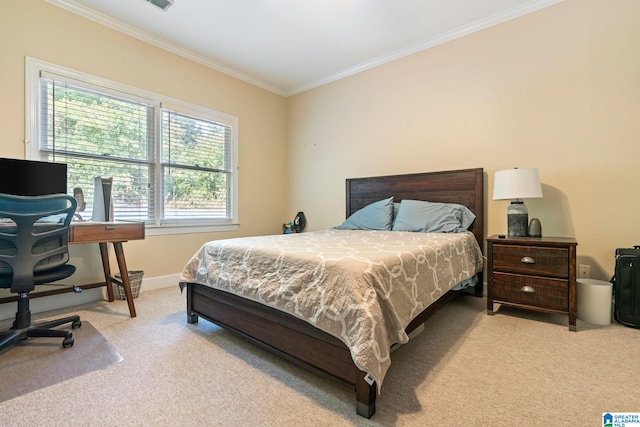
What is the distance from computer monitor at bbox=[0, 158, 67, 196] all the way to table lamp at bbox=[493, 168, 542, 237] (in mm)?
3709

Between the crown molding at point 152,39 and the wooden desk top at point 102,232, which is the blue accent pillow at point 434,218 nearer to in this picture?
the wooden desk top at point 102,232

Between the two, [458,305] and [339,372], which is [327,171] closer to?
[458,305]

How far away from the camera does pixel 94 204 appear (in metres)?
2.60

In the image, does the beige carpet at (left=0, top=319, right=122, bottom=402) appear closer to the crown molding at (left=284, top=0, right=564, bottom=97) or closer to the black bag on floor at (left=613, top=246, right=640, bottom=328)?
the black bag on floor at (left=613, top=246, right=640, bottom=328)

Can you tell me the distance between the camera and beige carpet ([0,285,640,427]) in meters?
1.21

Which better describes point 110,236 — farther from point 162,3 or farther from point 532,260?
point 532,260

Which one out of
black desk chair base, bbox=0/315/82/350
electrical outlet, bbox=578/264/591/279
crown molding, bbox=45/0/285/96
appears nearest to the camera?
black desk chair base, bbox=0/315/82/350

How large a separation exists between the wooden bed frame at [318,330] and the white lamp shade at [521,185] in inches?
17.3

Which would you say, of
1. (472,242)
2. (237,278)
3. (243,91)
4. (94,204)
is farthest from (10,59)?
(472,242)

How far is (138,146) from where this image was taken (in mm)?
3074

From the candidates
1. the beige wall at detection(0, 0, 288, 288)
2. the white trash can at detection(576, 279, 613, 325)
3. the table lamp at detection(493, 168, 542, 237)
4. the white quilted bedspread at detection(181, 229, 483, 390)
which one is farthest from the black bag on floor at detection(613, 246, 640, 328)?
the beige wall at detection(0, 0, 288, 288)

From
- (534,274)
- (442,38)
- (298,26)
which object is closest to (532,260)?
(534,274)

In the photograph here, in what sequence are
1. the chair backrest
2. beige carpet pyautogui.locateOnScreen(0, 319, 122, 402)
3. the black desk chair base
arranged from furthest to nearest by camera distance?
the black desk chair base, the chair backrest, beige carpet pyautogui.locateOnScreen(0, 319, 122, 402)

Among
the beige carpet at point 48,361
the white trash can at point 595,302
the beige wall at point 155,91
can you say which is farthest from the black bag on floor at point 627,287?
the beige wall at point 155,91
